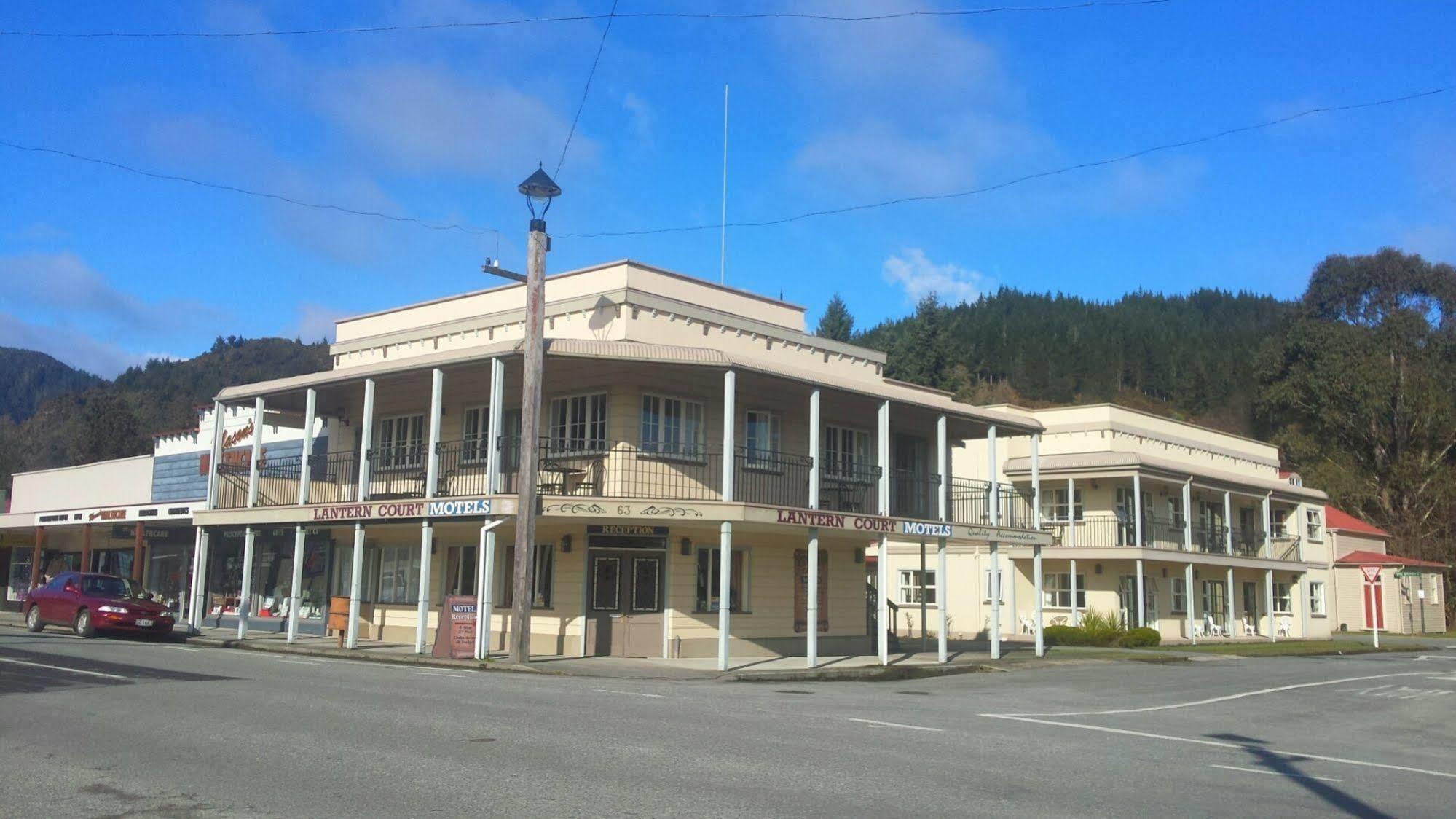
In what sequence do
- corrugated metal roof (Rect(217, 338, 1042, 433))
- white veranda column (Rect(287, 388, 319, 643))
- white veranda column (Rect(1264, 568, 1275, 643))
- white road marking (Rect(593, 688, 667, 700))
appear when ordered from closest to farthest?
white road marking (Rect(593, 688, 667, 700)), corrugated metal roof (Rect(217, 338, 1042, 433)), white veranda column (Rect(287, 388, 319, 643)), white veranda column (Rect(1264, 568, 1275, 643))

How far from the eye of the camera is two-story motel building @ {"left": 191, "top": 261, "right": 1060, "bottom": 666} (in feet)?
74.6

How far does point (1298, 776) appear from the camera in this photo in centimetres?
1063

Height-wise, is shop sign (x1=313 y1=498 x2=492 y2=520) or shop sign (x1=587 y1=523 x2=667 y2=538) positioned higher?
shop sign (x1=313 y1=498 x2=492 y2=520)

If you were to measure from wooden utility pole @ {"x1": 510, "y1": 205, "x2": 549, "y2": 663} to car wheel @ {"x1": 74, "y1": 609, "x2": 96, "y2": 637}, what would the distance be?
11.4 meters

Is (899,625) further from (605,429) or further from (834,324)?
(834,324)

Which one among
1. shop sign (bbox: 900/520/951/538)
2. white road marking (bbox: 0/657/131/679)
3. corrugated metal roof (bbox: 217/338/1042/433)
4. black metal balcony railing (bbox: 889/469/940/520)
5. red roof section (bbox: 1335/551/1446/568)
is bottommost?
white road marking (bbox: 0/657/131/679)

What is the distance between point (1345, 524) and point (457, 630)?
45641 millimetres

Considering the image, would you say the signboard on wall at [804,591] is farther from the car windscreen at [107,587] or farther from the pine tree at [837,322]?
the pine tree at [837,322]

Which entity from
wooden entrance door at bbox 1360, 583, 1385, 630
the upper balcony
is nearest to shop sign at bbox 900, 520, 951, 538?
the upper balcony

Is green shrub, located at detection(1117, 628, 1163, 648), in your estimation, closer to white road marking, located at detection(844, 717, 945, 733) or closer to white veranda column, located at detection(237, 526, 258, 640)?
white road marking, located at detection(844, 717, 945, 733)

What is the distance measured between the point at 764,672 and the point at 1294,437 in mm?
57498

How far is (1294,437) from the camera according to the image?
68.4 metres

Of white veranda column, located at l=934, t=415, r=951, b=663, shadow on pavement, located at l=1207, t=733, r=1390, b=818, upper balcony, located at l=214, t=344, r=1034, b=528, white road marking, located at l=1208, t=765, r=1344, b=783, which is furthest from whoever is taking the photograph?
white veranda column, located at l=934, t=415, r=951, b=663

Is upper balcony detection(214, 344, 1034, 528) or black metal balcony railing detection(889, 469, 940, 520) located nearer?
upper balcony detection(214, 344, 1034, 528)
